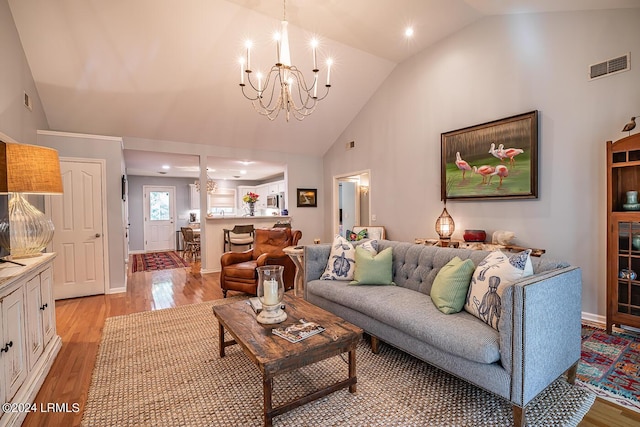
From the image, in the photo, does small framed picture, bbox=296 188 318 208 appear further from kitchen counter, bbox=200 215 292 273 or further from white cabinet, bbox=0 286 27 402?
white cabinet, bbox=0 286 27 402

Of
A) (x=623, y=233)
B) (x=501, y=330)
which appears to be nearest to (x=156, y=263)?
(x=501, y=330)

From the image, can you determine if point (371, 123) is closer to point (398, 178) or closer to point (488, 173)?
point (398, 178)

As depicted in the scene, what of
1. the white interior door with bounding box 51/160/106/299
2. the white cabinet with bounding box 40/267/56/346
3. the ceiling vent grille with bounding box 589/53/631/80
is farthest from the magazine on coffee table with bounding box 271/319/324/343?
the white interior door with bounding box 51/160/106/299

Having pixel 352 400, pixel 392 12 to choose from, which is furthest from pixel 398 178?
pixel 352 400

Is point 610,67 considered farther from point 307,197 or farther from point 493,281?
point 307,197

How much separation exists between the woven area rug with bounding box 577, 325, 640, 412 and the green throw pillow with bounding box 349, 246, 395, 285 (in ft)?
4.93

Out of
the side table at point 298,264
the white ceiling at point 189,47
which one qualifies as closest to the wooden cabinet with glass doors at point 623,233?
the white ceiling at point 189,47

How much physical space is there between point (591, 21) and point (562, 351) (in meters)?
3.27

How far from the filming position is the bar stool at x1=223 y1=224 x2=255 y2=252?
19.1 ft

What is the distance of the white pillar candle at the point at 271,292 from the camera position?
1944 mm

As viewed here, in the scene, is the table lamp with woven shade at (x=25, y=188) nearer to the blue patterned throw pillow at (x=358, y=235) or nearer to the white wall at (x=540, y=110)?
the blue patterned throw pillow at (x=358, y=235)

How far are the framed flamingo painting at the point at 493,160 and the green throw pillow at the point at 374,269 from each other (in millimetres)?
1919

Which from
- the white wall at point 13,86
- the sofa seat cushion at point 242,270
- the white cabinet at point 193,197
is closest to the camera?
the white wall at point 13,86

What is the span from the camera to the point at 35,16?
3.08m
